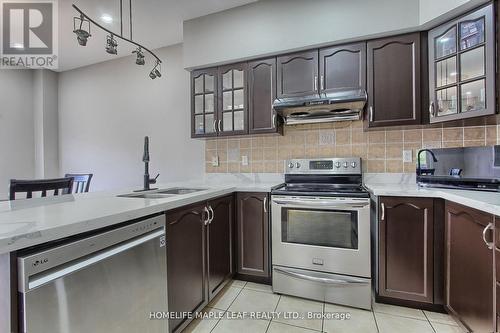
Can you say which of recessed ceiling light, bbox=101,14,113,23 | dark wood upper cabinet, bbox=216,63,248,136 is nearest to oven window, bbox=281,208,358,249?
dark wood upper cabinet, bbox=216,63,248,136

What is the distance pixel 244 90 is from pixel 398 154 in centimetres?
157

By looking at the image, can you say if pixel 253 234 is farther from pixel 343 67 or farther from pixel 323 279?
pixel 343 67

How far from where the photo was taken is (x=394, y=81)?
6.62 feet

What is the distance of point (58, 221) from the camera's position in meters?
0.90

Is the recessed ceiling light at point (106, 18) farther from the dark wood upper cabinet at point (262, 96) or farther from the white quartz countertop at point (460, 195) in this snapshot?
the white quartz countertop at point (460, 195)

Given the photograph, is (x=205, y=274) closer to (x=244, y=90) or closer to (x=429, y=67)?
(x=244, y=90)

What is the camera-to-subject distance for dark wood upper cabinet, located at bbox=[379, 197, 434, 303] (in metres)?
1.72

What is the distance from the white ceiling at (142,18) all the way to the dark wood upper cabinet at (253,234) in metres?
1.86

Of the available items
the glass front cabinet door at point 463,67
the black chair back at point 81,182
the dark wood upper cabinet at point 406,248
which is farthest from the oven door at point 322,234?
the black chair back at point 81,182

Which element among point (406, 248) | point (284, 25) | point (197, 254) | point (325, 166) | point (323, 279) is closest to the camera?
point (197, 254)

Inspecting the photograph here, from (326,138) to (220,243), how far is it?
4.75 ft

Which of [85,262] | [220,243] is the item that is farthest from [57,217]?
[220,243]

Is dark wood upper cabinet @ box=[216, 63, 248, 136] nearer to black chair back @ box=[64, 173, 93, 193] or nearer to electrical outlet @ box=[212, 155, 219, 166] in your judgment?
electrical outlet @ box=[212, 155, 219, 166]

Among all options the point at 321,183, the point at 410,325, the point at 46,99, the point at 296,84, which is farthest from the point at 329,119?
the point at 46,99
